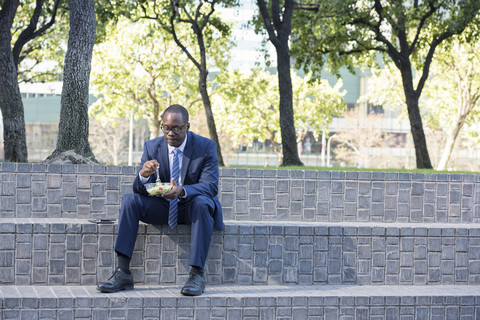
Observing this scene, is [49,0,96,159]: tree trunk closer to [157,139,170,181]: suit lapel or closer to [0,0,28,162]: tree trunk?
[0,0,28,162]: tree trunk

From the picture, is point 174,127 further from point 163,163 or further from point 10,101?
point 10,101

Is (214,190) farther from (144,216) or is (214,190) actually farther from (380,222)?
(380,222)

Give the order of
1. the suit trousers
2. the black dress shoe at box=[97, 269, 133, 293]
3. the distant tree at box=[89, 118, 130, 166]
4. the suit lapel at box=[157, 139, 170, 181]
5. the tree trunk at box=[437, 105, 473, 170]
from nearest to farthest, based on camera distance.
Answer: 1. the black dress shoe at box=[97, 269, 133, 293]
2. the suit trousers
3. the suit lapel at box=[157, 139, 170, 181]
4. the tree trunk at box=[437, 105, 473, 170]
5. the distant tree at box=[89, 118, 130, 166]

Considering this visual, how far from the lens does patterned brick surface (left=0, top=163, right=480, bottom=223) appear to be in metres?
7.38

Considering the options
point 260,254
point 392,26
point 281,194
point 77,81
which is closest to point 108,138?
point 392,26

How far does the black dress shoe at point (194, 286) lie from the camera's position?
19.8ft

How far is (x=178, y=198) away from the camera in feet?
20.7

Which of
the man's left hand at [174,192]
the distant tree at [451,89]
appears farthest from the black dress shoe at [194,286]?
the distant tree at [451,89]

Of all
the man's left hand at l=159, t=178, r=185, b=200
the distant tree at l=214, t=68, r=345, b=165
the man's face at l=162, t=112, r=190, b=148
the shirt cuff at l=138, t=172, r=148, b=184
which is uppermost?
the distant tree at l=214, t=68, r=345, b=165

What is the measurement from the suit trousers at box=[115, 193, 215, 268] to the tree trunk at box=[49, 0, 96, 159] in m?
3.44

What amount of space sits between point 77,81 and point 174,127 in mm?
3782

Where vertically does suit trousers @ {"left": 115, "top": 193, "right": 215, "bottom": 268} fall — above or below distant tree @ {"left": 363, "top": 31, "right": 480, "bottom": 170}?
below

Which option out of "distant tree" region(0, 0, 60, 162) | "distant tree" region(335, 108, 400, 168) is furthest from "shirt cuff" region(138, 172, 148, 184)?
"distant tree" region(335, 108, 400, 168)

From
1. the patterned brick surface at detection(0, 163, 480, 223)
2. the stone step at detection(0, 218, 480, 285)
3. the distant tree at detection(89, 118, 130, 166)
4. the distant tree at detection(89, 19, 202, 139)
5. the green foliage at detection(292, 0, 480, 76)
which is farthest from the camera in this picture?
the distant tree at detection(89, 118, 130, 166)
